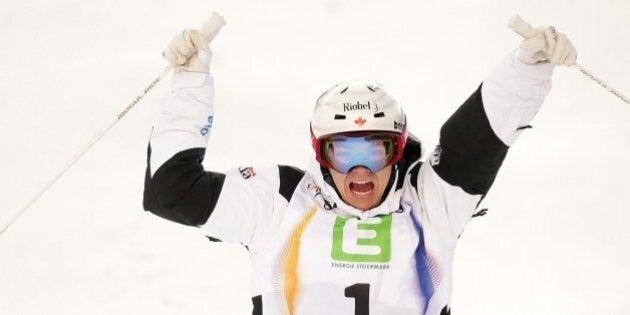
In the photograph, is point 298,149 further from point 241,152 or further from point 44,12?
point 44,12

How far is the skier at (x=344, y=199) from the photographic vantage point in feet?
13.8

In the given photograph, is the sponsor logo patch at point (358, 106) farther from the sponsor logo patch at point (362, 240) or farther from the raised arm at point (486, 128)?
the sponsor logo patch at point (362, 240)

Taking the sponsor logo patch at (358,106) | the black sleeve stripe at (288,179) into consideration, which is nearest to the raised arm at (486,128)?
the sponsor logo patch at (358,106)

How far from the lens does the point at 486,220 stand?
6484 mm

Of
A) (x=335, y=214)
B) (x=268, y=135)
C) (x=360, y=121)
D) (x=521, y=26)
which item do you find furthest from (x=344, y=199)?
(x=268, y=135)

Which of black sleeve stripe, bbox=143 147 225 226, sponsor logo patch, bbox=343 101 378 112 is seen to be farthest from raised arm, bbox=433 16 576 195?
black sleeve stripe, bbox=143 147 225 226

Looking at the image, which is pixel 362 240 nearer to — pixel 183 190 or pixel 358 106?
pixel 358 106

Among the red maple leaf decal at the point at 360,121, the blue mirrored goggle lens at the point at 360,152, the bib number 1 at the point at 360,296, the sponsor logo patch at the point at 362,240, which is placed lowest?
the bib number 1 at the point at 360,296

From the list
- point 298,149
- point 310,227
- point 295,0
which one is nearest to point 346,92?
point 310,227

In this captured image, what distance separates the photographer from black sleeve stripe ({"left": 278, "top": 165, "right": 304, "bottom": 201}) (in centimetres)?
434

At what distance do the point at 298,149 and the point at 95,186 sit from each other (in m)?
1.24

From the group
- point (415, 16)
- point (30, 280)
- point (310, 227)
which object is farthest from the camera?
point (415, 16)

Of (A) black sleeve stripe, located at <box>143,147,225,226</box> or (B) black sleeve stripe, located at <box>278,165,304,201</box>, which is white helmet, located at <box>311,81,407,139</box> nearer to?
(B) black sleeve stripe, located at <box>278,165,304,201</box>

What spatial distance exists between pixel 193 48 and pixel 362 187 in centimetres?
83
